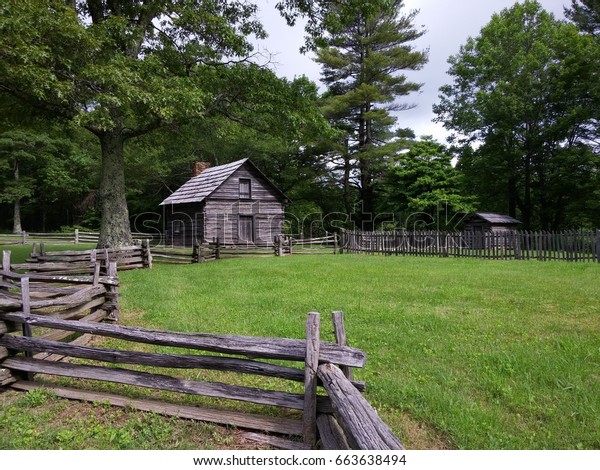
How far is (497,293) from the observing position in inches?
391

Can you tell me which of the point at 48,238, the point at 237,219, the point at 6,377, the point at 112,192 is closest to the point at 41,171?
the point at 48,238

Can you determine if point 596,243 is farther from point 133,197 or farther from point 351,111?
point 133,197

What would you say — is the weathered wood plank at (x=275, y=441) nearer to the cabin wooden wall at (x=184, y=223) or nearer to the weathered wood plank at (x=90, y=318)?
the weathered wood plank at (x=90, y=318)

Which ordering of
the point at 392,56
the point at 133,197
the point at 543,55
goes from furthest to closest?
1. the point at 133,197
2. the point at 392,56
3. the point at 543,55

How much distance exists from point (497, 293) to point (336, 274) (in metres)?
5.18

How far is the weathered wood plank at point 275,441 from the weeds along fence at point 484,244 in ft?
59.5

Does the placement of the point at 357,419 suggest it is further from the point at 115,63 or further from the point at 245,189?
the point at 245,189

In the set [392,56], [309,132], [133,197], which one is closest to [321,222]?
[392,56]

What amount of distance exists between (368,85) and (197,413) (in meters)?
35.9

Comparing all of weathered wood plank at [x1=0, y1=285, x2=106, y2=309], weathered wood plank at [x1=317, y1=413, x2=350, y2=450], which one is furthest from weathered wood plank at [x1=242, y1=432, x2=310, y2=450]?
weathered wood plank at [x1=0, y1=285, x2=106, y2=309]

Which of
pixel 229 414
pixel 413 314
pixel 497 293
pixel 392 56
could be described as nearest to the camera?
pixel 229 414

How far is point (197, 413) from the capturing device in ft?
13.5

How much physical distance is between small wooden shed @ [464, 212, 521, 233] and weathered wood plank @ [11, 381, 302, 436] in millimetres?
28643

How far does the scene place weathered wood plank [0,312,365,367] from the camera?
12.0ft
